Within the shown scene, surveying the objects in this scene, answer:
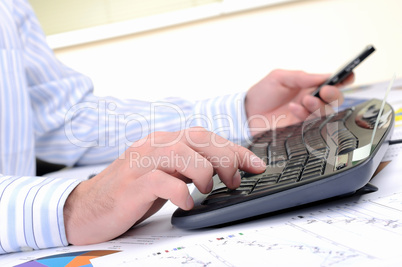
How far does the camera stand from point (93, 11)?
8.58 ft

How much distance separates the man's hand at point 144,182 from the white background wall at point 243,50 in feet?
7.60

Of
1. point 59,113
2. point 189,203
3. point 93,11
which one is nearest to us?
point 189,203

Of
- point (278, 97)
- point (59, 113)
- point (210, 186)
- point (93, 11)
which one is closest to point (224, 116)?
point (278, 97)

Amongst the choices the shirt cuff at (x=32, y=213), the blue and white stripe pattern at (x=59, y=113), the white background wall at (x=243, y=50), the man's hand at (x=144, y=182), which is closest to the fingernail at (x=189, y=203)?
the man's hand at (x=144, y=182)

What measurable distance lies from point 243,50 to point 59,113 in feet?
6.53

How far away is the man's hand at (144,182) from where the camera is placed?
1.08ft

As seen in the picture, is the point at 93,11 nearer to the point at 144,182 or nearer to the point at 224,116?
the point at 224,116

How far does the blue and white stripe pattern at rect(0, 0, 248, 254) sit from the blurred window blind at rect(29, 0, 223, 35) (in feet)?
6.14

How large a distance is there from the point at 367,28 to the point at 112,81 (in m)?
1.55

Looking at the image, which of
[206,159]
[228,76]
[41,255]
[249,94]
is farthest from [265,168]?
[228,76]

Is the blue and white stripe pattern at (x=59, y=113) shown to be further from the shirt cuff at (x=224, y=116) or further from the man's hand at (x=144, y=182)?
the man's hand at (x=144, y=182)

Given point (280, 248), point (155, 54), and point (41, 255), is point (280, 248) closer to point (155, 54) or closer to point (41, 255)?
point (41, 255)

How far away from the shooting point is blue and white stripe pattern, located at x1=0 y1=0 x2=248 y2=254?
663 millimetres

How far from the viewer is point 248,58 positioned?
8.66 ft
